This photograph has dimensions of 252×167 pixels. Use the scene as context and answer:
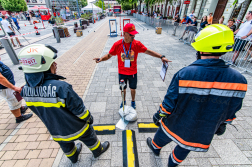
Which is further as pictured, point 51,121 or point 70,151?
point 70,151

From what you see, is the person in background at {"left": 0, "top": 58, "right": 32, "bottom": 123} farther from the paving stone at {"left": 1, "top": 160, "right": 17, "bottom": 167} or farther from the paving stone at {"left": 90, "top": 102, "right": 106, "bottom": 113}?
the paving stone at {"left": 90, "top": 102, "right": 106, "bottom": 113}

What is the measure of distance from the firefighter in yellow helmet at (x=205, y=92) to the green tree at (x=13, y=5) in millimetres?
48051

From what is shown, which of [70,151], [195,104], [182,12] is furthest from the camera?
[182,12]

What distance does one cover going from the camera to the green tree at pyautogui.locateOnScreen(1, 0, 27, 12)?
30750mm

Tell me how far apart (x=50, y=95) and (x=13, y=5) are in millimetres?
47260

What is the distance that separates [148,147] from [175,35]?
12.6m

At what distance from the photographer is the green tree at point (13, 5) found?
30.8m

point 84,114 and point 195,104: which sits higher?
point 195,104

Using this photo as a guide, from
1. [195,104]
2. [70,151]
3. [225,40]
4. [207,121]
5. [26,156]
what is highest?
[225,40]

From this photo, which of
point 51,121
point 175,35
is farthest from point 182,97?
point 175,35

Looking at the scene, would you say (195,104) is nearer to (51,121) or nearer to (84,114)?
(84,114)

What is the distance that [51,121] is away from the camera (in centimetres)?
149

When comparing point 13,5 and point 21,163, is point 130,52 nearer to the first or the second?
point 21,163

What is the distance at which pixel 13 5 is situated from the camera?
31.1m
